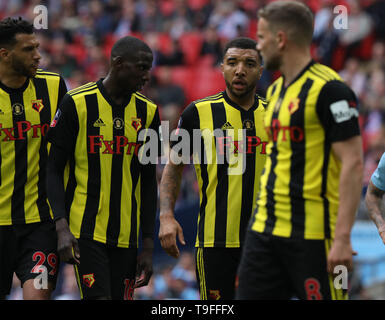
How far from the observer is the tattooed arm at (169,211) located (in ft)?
17.9

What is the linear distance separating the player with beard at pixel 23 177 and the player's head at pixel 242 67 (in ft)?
4.57

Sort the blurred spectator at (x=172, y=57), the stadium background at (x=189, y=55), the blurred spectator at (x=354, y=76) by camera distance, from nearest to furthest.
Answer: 1. the stadium background at (x=189, y=55)
2. the blurred spectator at (x=354, y=76)
3. the blurred spectator at (x=172, y=57)

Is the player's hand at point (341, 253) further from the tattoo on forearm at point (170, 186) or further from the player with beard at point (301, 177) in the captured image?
the tattoo on forearm at point (170, 186)

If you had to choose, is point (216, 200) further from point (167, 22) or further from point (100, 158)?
point (167, 22)

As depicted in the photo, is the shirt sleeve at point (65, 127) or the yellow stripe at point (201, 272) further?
the yellow stripe at point (201, 272)

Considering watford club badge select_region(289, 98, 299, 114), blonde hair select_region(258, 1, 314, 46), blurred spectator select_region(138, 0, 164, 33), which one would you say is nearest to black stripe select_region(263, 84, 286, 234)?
watford club badge select_region(289, 98, 299, 114)

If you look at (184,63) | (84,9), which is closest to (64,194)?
(184,63)

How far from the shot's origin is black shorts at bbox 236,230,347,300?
4.53 m

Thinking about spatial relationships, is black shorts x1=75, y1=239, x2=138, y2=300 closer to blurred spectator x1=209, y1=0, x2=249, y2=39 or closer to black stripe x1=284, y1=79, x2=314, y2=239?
black stripe x1=284, y1=79, x2=314, y2=239

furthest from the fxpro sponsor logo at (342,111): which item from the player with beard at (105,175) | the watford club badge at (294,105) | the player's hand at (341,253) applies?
the player with beard at (105,175)

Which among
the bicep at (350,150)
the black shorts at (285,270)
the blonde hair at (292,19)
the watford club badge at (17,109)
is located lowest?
the black shorts at (285,270)

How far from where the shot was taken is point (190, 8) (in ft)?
56.4
